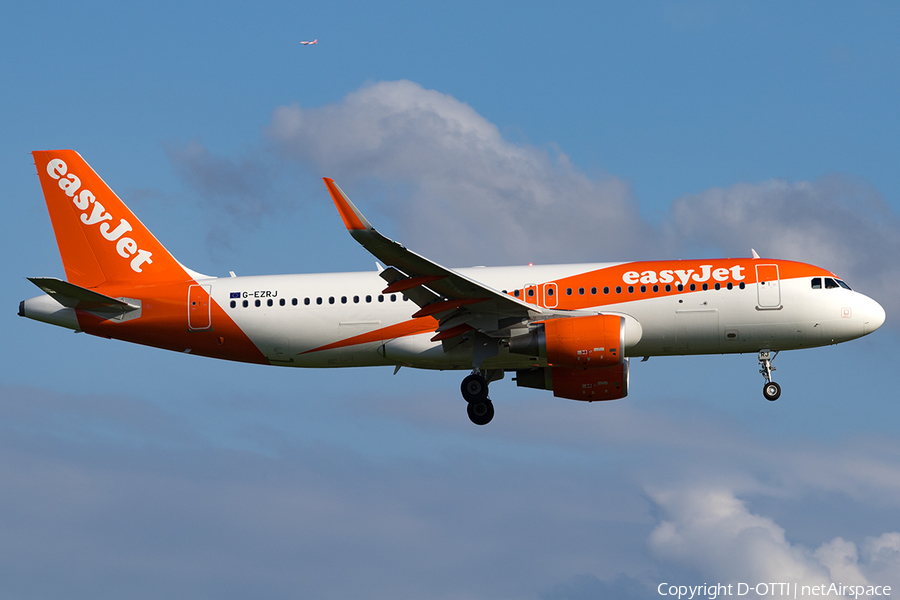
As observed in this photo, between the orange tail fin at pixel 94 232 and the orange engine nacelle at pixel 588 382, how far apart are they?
13.3m

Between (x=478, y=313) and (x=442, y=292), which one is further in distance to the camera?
(x=478, y=313)

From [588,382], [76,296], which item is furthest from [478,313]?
[76,296]

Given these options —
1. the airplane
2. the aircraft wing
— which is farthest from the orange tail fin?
the aircraft wing

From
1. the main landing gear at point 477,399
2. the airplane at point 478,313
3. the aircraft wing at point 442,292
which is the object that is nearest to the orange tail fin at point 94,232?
the airplane at point 478,313

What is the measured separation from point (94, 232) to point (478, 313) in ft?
49.2

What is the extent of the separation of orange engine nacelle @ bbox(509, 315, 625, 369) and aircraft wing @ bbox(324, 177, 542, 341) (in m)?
0.99

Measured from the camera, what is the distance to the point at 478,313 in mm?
33969

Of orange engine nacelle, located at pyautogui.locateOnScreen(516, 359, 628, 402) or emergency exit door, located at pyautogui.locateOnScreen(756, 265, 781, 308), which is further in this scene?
orange engine nacelle, located at pyautogui.locateOnScreen(516, 359, 628, 402)

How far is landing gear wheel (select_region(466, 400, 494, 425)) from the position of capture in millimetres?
36344

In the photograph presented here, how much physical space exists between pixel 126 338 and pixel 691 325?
19.0 meters

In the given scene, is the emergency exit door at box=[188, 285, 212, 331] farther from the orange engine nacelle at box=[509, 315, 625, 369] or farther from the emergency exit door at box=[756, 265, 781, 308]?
the emergency exit door at box=[756, 265, 781, 308]

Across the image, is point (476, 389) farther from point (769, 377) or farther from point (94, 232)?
point (94, 232)

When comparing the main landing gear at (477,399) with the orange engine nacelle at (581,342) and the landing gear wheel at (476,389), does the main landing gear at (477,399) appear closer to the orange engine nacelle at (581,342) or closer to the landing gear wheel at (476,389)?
the landing gear wheel at (476,389)

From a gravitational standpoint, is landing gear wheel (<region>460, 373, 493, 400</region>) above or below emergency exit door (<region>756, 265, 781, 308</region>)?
below
